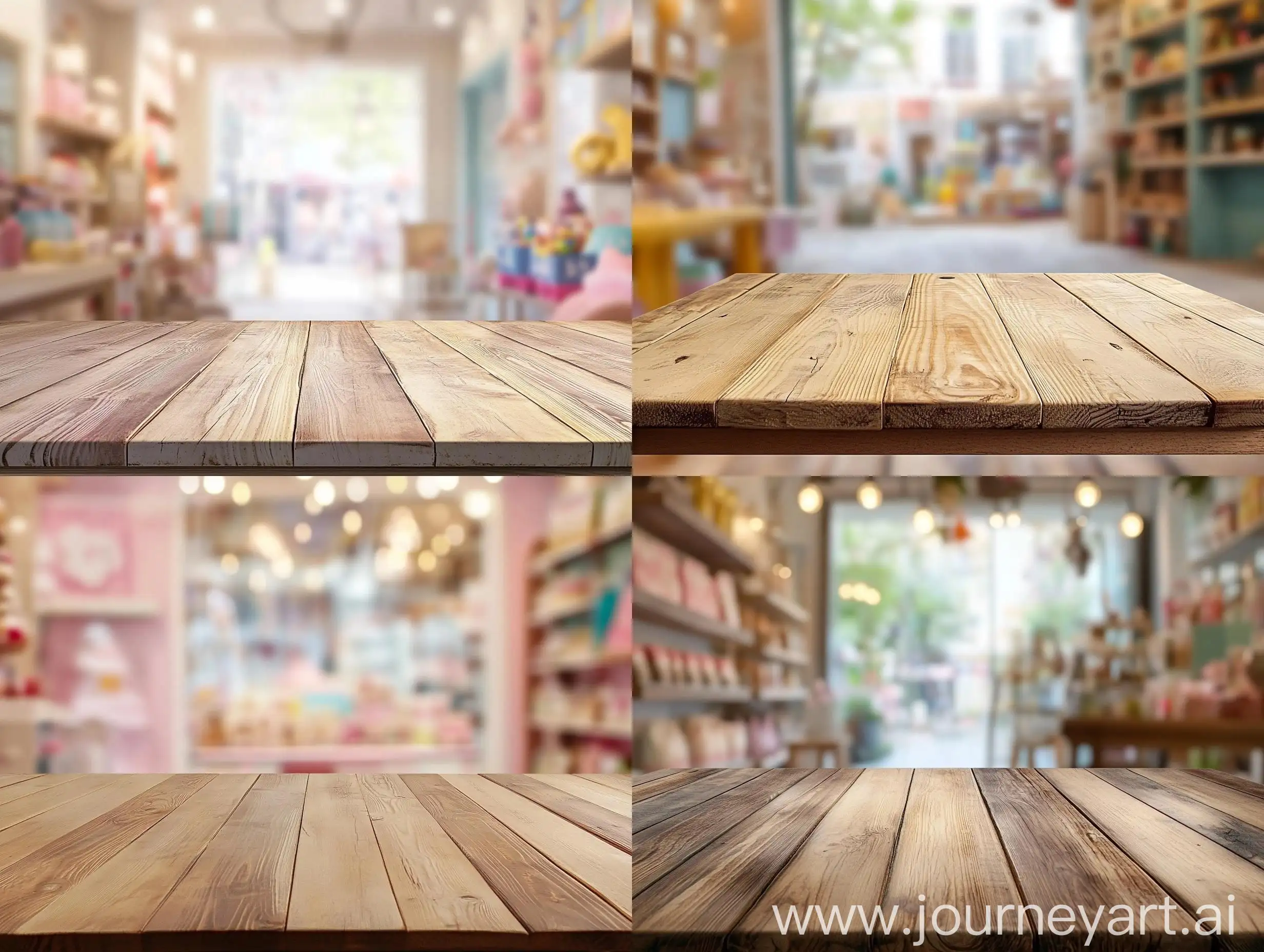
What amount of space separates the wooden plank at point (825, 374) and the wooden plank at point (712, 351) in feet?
0.05

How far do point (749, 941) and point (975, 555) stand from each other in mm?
1795

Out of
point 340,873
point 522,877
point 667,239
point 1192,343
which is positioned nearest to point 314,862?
point 340,873

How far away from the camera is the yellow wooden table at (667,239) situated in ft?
5.46

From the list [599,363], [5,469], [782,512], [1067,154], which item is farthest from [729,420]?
[782,512]

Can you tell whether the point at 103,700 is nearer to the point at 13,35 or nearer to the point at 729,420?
the point at 13,35

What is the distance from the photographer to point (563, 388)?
97 centimetres

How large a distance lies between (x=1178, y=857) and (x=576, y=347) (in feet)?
2.41

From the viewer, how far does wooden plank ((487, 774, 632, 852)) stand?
1.05 metres

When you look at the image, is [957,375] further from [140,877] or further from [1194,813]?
[140,877]

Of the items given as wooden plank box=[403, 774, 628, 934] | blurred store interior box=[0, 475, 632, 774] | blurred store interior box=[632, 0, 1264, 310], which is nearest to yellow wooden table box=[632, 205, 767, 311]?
blurred store interior box=[632, 0, 1264, 310]

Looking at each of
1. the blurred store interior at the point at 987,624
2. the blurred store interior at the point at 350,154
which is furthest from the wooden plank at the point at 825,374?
the blurred store interior at the point at 987,624

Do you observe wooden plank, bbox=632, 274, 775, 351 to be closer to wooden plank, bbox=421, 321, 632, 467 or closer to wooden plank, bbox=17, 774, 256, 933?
wooden plank, bbox=421, 321, 632, 467

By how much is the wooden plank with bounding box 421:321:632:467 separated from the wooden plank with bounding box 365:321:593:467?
0.4 inches

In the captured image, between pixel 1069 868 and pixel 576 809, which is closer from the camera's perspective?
pixel 1069 868
